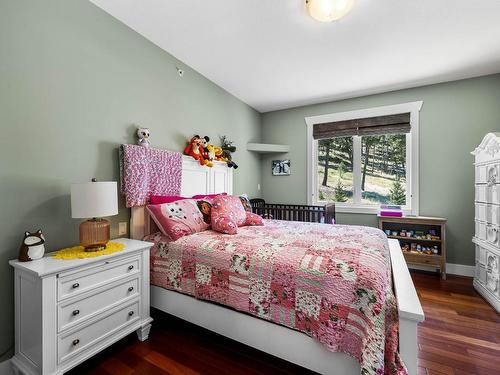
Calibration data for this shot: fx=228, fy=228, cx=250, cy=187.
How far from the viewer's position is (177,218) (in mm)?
2006

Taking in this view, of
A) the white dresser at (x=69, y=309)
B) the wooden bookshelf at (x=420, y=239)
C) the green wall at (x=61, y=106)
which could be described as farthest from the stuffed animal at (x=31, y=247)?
the wooden bookshelf at (x=420, y=239)

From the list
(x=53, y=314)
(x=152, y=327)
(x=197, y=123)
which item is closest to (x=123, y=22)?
(x=197, y=123)

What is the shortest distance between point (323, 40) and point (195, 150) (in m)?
1.80

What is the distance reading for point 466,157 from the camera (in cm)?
308

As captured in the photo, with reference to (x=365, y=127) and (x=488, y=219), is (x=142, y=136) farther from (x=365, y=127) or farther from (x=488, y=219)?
(x=488, y=219)

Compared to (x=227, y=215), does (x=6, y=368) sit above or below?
below

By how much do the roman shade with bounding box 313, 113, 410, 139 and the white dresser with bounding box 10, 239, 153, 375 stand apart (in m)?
3.46

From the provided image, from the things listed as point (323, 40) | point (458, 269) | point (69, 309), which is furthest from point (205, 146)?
point (458, 269)

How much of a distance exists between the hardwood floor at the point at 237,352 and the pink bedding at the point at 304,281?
15.3 inches

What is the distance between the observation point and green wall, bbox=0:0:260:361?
1.43m

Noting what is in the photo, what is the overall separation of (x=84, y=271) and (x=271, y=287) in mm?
1147

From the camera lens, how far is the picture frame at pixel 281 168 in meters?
4.29

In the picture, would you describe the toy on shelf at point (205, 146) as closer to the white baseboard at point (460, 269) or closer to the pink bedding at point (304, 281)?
the pink bedding at point (304, 281)

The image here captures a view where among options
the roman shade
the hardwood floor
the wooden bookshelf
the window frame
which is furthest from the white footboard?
the roman shade
